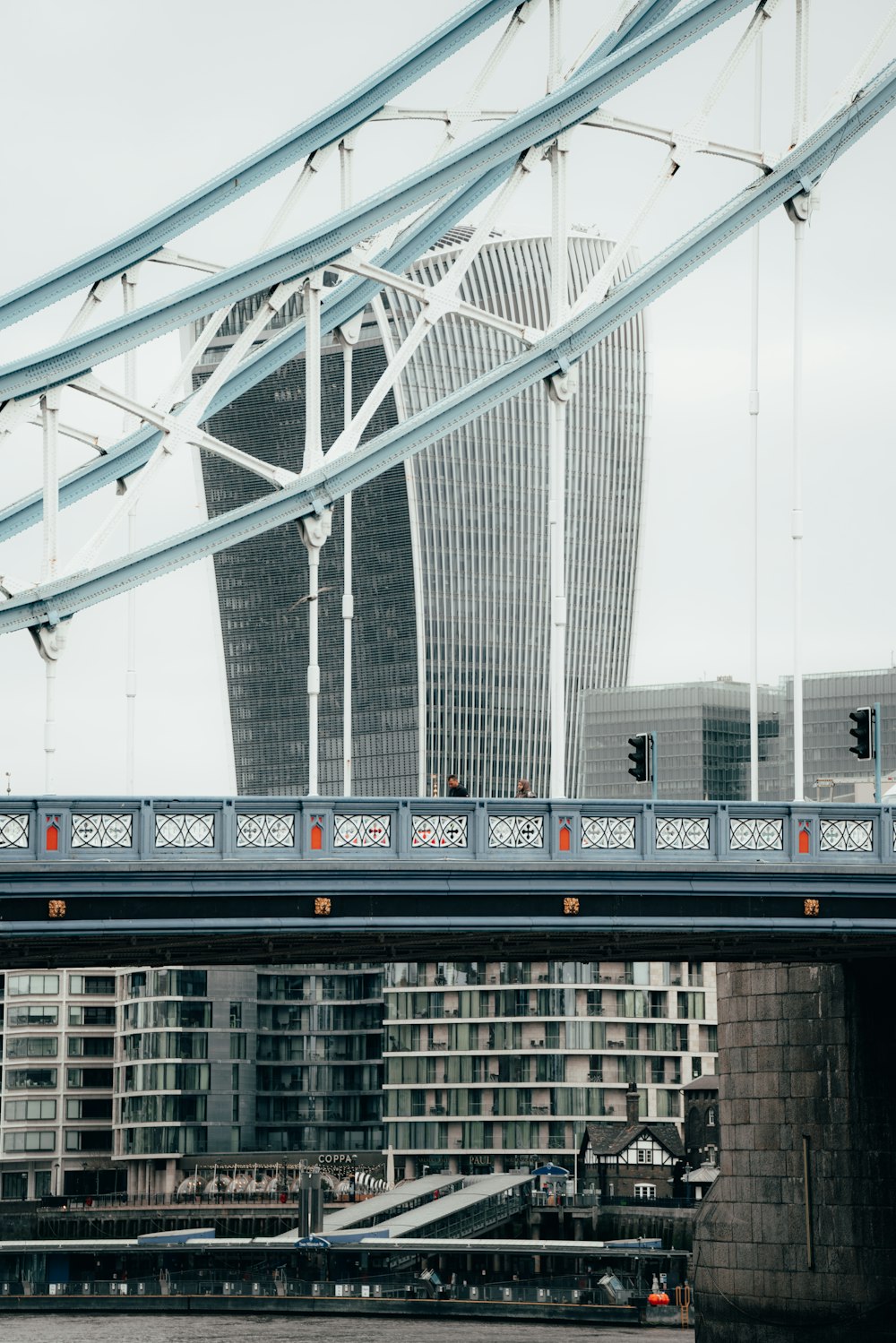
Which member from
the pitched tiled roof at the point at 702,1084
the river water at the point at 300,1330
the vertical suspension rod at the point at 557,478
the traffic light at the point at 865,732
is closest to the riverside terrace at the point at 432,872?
the traffic light at the point at 865,732

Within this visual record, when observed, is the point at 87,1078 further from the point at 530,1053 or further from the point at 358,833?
the point at 358,833

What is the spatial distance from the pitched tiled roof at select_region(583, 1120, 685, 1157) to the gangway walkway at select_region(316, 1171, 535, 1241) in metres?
4.05

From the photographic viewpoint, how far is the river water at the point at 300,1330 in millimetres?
88938

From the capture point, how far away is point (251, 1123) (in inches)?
6654

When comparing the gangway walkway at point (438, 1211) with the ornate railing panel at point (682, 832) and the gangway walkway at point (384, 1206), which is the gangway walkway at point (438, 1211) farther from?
the ornate railing panel at point (682, 832)

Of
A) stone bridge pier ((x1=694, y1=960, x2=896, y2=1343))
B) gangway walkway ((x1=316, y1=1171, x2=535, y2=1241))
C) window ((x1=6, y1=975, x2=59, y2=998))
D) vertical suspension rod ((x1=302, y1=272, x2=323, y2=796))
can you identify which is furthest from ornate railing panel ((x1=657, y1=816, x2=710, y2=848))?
window ((x1=6, y1=975, x2=59, y2=998))

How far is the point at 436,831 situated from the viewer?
4916cm

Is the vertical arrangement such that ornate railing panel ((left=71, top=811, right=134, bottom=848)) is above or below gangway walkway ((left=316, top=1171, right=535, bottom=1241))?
above

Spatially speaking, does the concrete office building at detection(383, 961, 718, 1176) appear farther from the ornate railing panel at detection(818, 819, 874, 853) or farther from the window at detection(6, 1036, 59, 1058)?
the ornate railing panel at detection(818, 819, 874, 853)

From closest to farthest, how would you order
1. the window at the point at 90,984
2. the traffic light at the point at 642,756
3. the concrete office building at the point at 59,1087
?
the traffic light at the point at 642,756 < the concrete office building at the point at 59,1087 < the window at the point at 90,984

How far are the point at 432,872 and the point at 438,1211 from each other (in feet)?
259

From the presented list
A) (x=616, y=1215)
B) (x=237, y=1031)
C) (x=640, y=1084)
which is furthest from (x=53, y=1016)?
(x=616, y=1215)

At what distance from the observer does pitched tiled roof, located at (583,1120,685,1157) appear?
133500 mm

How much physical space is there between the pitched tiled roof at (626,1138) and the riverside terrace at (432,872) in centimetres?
8312
